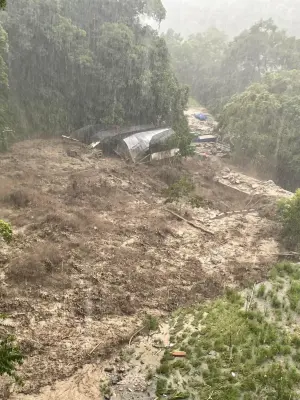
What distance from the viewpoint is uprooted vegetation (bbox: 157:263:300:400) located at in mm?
7191

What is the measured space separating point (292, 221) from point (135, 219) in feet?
18.2

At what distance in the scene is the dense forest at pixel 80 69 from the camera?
20062 millimetres

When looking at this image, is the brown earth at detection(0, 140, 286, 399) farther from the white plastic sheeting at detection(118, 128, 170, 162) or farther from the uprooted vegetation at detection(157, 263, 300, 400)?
the white plastic sheeting at detection(118, 128, 170, 162)

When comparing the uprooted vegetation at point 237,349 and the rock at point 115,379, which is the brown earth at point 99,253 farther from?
the uprooted vegetation at point 237,349

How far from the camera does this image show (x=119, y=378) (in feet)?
24.9

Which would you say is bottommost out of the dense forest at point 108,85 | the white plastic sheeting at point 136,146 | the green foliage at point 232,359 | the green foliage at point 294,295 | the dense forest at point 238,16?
the green foliage at point 232,359

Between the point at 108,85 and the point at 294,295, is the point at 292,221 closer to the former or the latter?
the point at 294,295

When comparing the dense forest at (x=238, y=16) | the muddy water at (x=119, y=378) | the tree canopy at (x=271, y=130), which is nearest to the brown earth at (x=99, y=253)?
the muddy water at (x=119, y=378)

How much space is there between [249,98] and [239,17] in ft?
176

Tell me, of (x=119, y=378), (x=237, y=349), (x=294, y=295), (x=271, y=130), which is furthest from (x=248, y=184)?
(x=119, y=378)

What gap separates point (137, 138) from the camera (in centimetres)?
2100

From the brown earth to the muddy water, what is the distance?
7.4 inches

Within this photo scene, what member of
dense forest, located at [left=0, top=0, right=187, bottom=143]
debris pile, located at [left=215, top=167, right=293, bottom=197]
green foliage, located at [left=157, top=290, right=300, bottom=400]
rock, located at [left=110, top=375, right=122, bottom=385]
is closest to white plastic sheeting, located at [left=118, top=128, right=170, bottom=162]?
dense forest, located at [left=0, top=0, right=187, bottom=143]

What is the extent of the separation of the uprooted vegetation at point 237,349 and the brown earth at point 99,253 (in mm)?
965
